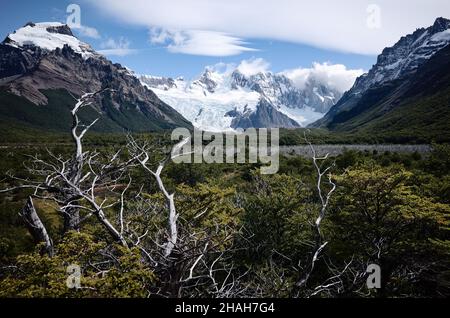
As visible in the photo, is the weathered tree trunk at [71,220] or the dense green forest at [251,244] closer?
the dense green forest at [251,244]

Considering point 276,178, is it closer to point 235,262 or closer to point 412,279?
point 235,262

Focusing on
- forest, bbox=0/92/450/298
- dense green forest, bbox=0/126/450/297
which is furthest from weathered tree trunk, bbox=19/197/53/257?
dense green forest, bbox=0/126/450/297

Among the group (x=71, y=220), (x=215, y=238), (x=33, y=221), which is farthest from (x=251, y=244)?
(x=33, y=221)

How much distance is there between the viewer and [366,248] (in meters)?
21.3

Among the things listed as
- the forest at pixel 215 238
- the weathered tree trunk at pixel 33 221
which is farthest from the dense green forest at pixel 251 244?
the weathered tree trunk at pixel 33 221

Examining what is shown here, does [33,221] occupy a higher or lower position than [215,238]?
higher

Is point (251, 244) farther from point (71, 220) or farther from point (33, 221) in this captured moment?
point (33, 221)

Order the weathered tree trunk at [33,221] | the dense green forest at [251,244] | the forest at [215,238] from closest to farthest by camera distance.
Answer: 1. the dense green forest at [251,244]
2. the forest at [215,238]
3. the weathered tree trunk at [33,221]

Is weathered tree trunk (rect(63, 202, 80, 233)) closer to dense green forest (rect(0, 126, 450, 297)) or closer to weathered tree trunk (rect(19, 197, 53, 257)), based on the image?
dense green forest (rect(0, 126, 450, 297))

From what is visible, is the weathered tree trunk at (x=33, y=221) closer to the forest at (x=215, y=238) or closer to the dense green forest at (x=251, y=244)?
the forest at (x=215, y=238)

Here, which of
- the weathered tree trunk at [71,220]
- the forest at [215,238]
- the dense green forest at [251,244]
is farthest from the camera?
the weathered tree trunk at [71,220]

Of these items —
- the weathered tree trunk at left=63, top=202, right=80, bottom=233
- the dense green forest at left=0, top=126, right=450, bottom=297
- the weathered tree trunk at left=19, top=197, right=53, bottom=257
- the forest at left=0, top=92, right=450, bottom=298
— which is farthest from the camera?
the weathered tree trunk at left=63, top=202, right=80, bottom=233
